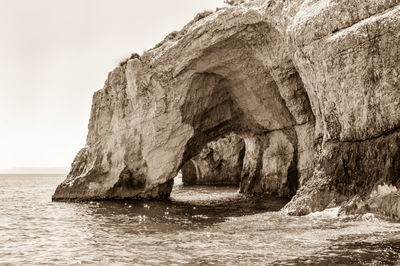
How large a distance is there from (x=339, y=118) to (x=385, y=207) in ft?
12.4

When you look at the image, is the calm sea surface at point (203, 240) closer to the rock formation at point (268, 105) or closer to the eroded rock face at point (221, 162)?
the rock formation at point (268, 105)

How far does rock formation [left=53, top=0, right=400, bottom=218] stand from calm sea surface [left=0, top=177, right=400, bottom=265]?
2.33 metres

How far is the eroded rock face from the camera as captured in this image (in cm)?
5184

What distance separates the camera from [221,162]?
53.8 metres

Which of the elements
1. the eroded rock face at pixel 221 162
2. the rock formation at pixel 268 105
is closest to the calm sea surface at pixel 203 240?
the rock formation at pixel 268 105

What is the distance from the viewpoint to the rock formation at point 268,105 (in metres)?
14.8

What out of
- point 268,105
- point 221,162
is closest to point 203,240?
point 268,105

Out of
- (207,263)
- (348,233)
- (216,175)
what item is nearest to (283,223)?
(348,233)

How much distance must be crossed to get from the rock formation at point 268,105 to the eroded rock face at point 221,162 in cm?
1559

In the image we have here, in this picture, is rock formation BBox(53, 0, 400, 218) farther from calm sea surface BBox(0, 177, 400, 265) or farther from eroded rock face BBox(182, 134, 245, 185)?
eroded rock face BBox(182, 134, 245, 185)

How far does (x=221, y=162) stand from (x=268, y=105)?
25782mm

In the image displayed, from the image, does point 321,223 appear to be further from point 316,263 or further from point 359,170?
point 316,263

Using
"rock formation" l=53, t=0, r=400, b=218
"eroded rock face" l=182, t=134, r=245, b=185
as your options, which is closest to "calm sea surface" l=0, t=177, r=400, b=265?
"rock formation" l=53, t=0, r=400, b=218

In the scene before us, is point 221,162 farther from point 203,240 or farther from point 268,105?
point 203,240
